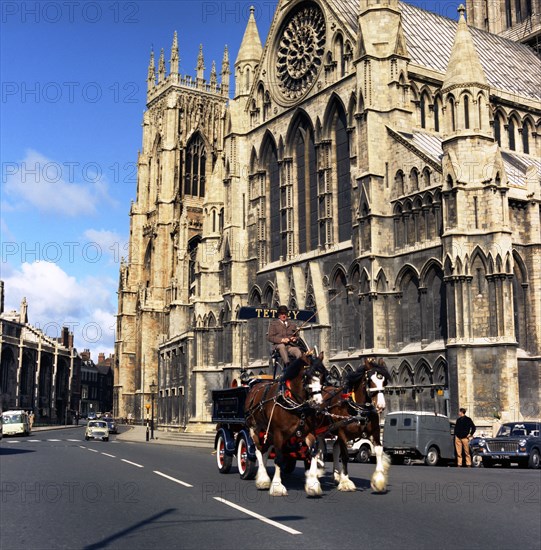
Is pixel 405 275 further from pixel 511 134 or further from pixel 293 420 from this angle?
pixel 293 420

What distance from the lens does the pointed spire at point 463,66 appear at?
3438 cm

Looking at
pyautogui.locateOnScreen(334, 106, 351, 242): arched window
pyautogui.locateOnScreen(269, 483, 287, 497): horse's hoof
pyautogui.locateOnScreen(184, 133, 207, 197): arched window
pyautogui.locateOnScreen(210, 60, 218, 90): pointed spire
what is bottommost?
pyautogui.locateOnScreen(269, 483, 287, 497): horse's hoof

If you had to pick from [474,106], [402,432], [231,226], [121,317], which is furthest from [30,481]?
[121,317]

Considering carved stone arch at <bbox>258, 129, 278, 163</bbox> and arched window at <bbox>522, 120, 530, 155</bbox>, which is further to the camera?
carved stone arch at <bbox>258, 129, 278, 163</bbox>

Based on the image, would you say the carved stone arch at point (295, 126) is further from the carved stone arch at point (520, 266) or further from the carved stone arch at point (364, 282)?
the carved stone arch at point (520, 266)

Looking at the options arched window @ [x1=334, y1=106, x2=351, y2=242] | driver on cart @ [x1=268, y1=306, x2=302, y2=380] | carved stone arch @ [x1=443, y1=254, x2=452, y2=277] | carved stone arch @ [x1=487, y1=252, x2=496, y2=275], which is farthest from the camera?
arched window @ [x1=334, y1=106, x2=351, y2=242]

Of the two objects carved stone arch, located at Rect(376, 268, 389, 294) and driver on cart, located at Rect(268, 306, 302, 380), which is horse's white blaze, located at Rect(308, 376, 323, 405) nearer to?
driver on cart, located at Rect(268, 306, 302, 380)

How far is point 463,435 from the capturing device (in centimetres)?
2423

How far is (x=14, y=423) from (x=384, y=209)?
3169 centimetres

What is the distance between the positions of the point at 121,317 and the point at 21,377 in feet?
77.0

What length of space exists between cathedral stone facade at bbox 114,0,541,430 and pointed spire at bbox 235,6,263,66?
0.15 metres

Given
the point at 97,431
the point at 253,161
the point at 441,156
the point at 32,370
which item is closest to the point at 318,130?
the point at 253,161

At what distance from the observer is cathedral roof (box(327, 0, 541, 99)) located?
44531 millimetres

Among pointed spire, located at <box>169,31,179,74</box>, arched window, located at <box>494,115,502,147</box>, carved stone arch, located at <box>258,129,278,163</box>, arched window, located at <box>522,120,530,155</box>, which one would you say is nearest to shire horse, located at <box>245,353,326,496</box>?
arched window, located at <box>494,115,502,147</box>
